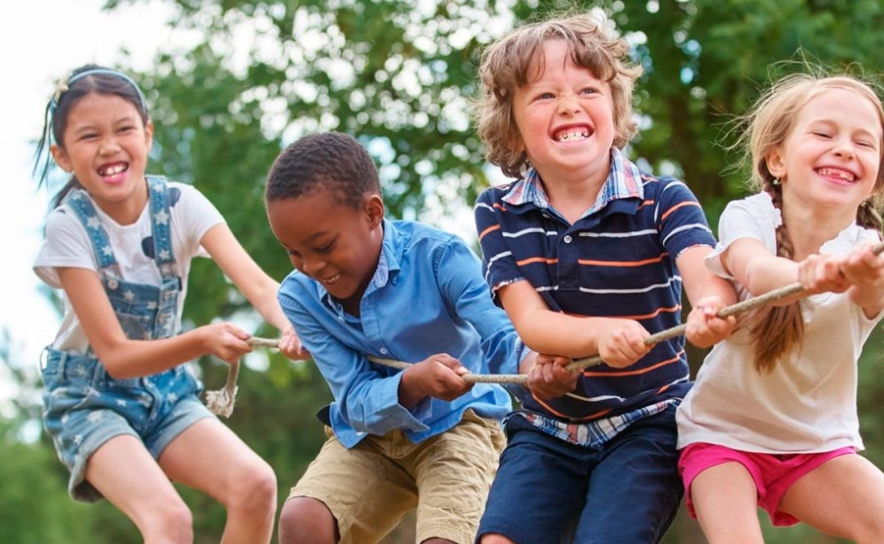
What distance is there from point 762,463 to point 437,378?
2.73 ft

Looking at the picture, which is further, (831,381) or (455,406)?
(455,406)

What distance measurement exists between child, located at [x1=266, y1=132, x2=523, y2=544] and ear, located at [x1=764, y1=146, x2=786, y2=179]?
2.57 ft

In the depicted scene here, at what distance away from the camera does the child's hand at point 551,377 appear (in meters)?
3.30

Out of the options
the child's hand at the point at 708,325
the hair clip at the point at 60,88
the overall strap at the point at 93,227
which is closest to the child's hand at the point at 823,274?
the child's hand at the point at 708,325

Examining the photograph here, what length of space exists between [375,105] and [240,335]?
6.14 metres

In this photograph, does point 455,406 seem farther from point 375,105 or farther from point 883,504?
point 375,105

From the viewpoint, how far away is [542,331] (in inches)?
130

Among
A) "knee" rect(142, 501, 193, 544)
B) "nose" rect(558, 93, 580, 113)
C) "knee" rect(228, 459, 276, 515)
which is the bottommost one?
"knee" rect(142, 501, 193, 544)

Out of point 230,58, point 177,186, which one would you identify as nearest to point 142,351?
point 177,186

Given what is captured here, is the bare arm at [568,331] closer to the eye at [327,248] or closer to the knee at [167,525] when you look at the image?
the eye at [327,248]

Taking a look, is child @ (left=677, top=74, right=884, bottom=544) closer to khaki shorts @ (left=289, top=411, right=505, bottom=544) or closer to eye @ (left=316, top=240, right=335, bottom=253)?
khaki shorts @ (left=289, top=411, right=505, bottom=544)

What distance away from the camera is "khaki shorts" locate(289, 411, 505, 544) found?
12.1 ft

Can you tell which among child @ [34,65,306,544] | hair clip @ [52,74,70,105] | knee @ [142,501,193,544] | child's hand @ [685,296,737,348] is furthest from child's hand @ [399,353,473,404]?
hair clip @ [52,74,70,105]

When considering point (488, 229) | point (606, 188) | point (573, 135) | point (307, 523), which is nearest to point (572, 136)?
point (573, 135)
